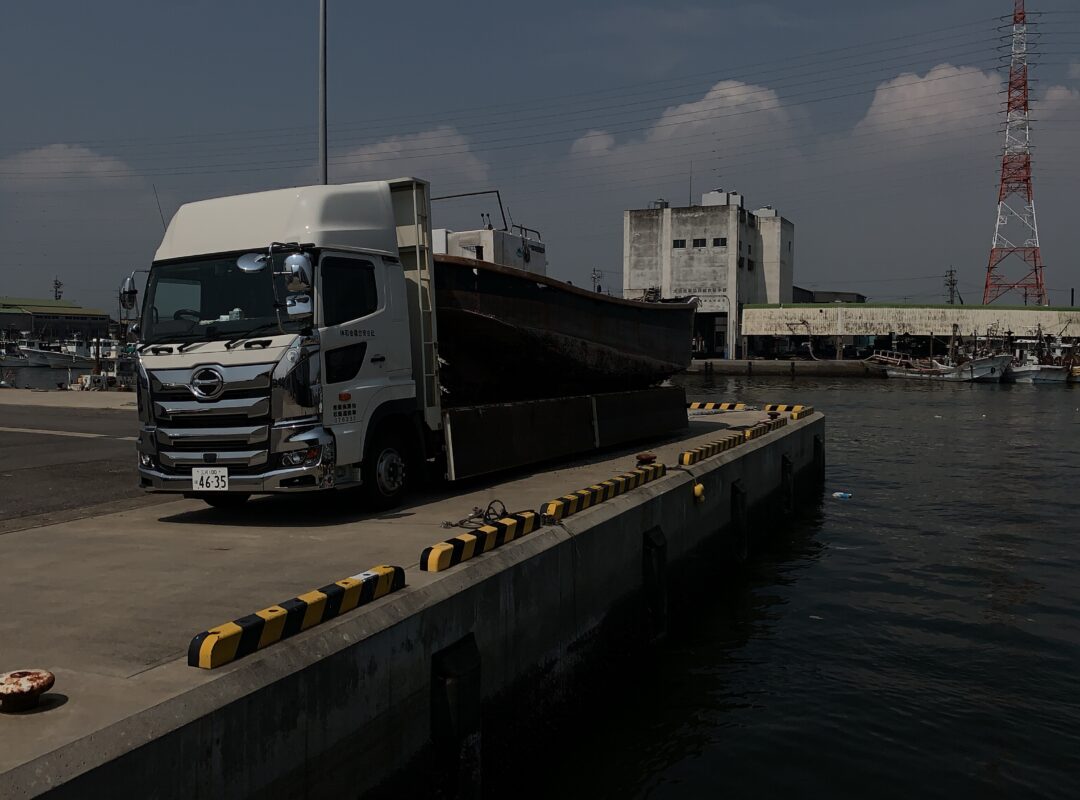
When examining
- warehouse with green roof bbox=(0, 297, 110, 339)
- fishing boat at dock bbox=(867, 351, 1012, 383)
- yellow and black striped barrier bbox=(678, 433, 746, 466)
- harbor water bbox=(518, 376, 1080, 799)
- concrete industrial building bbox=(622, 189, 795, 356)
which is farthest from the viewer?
warehouse with green roof bbox=(0, 297, 110, 339)

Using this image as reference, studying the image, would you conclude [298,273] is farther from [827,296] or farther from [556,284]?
[827,296]

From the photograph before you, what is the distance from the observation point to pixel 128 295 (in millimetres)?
9508

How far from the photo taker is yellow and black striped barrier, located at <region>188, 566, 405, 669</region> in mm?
4781

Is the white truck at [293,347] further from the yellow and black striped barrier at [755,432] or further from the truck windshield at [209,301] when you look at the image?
the yellow and black striped barrier at [755,432]

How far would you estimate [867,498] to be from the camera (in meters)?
19.8

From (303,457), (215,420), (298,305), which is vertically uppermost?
(298,305)

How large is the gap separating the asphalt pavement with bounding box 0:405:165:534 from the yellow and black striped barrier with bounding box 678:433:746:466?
6.88 m

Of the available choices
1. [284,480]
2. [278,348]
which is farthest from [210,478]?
[278,348]

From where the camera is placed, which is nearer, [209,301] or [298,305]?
[298,305]

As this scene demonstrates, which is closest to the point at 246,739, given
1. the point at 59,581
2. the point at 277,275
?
the point at 59,581

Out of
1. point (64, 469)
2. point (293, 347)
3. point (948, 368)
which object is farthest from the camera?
point (948, 368)

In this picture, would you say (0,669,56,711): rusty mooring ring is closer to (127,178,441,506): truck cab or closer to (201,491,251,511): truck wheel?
(127,178,441,506): truck cab

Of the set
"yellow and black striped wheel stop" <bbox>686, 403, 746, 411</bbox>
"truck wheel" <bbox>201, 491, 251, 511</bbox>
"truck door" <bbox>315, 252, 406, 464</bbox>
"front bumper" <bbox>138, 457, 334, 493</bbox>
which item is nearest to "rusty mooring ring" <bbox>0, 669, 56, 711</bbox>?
"front bumper" <bbox>138, 457, 334, 493</bbox>

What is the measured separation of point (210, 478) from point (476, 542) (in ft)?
9.89
